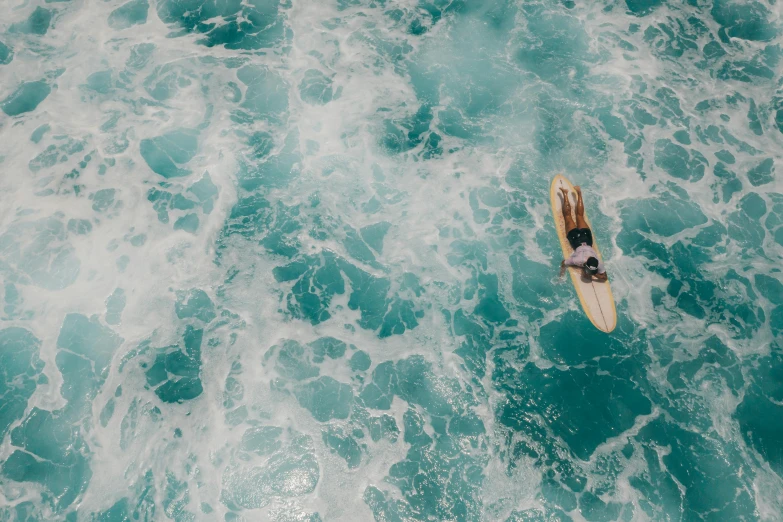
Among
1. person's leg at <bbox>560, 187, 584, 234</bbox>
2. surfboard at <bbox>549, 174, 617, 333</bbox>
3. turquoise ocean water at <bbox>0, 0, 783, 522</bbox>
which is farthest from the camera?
person's leg at <bbox>560, 187, 584, 234</bbox>

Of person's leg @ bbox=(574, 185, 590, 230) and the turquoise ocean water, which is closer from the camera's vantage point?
the turquoise ocean water

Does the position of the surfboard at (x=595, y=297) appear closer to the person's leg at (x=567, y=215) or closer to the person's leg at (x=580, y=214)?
the person's leg at (x=567, y=215)

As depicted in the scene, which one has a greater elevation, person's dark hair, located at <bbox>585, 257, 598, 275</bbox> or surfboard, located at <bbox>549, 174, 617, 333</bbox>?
person's dark hair, located at <bbox>585, 257, 598, 275</bbox>

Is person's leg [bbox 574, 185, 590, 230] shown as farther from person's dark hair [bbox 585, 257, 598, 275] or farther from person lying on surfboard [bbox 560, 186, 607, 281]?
person's dark hair [bbox 585, 257, 598, 275]

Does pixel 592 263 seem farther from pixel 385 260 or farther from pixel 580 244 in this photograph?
pixel 385 260

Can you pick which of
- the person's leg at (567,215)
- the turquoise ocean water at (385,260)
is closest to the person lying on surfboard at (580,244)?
the person's leg at (567,215)

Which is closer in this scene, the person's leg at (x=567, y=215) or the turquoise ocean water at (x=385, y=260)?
the turquoise ocean water at (x=385, y=260)

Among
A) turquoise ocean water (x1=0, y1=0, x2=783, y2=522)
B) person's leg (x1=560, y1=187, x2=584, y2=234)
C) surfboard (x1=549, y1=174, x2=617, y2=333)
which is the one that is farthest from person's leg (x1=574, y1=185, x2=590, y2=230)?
turquoise ocean water (x1=0, y1=0, x2=783, y2=522)
